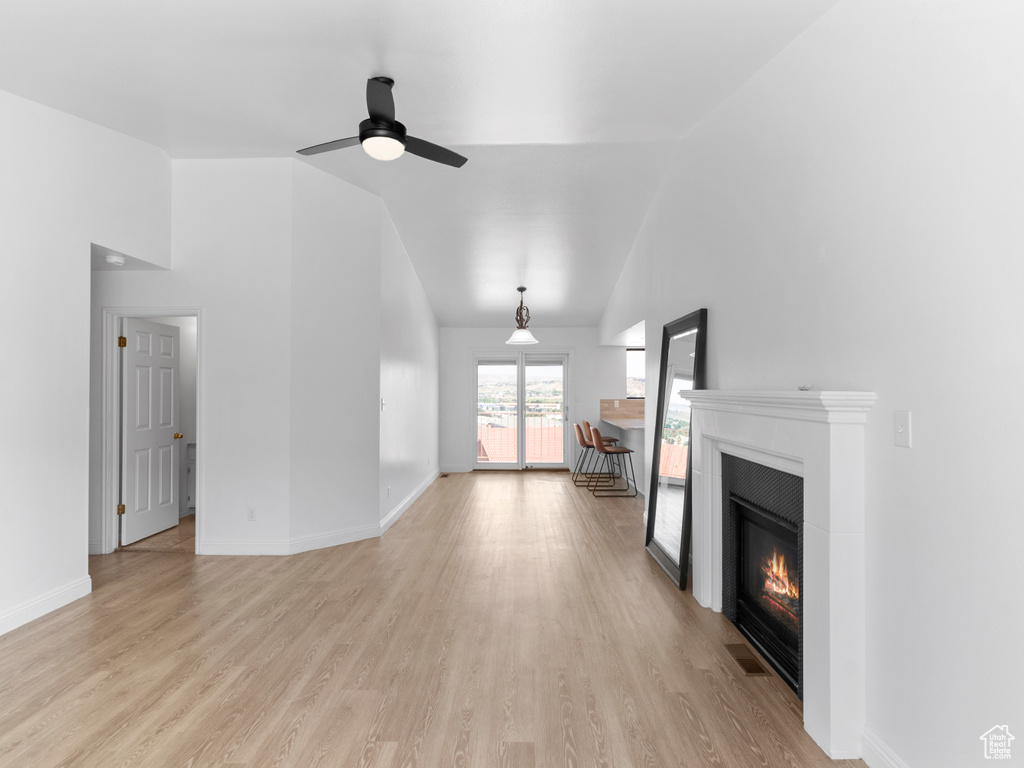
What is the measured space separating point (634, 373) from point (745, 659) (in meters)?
6.87

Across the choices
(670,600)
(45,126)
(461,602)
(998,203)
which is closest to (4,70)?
(45,126)

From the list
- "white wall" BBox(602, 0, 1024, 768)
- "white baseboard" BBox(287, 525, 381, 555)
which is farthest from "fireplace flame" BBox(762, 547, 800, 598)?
"white baseboard" BBox(287, 525, 381, 555)

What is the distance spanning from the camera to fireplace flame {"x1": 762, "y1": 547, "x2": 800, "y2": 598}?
8.60 ft

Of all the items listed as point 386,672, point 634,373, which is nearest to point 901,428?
point 386,672

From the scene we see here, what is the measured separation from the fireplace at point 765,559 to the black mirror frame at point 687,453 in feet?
1.35

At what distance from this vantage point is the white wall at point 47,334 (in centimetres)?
314

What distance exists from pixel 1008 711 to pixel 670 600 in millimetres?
2092

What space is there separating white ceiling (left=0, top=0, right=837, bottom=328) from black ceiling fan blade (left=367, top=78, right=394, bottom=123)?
214 mm

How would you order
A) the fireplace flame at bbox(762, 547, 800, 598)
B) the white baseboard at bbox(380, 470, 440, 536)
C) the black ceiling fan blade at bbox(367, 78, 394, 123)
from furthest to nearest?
the white baseboard at bbox(380, 470, 440, 536) < the black ceiling fan blade at bbox(367, 78, 394, 123) < the fireplace flame at bbox(762, 547, 800, 598)

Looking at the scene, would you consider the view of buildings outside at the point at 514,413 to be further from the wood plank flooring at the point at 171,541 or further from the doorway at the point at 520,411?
the wood plank flooring at the point at 171,541

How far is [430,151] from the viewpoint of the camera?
10.1ft

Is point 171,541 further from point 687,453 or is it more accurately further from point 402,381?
point 687,453

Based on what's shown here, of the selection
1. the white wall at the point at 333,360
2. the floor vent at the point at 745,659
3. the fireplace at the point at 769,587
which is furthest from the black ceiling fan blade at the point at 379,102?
the floor vent at the point at 745,659

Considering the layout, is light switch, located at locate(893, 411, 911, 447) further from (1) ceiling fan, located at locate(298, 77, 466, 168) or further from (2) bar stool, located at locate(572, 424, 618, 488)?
(2) bar stool, located at locate(572, 424, 618, 488)
